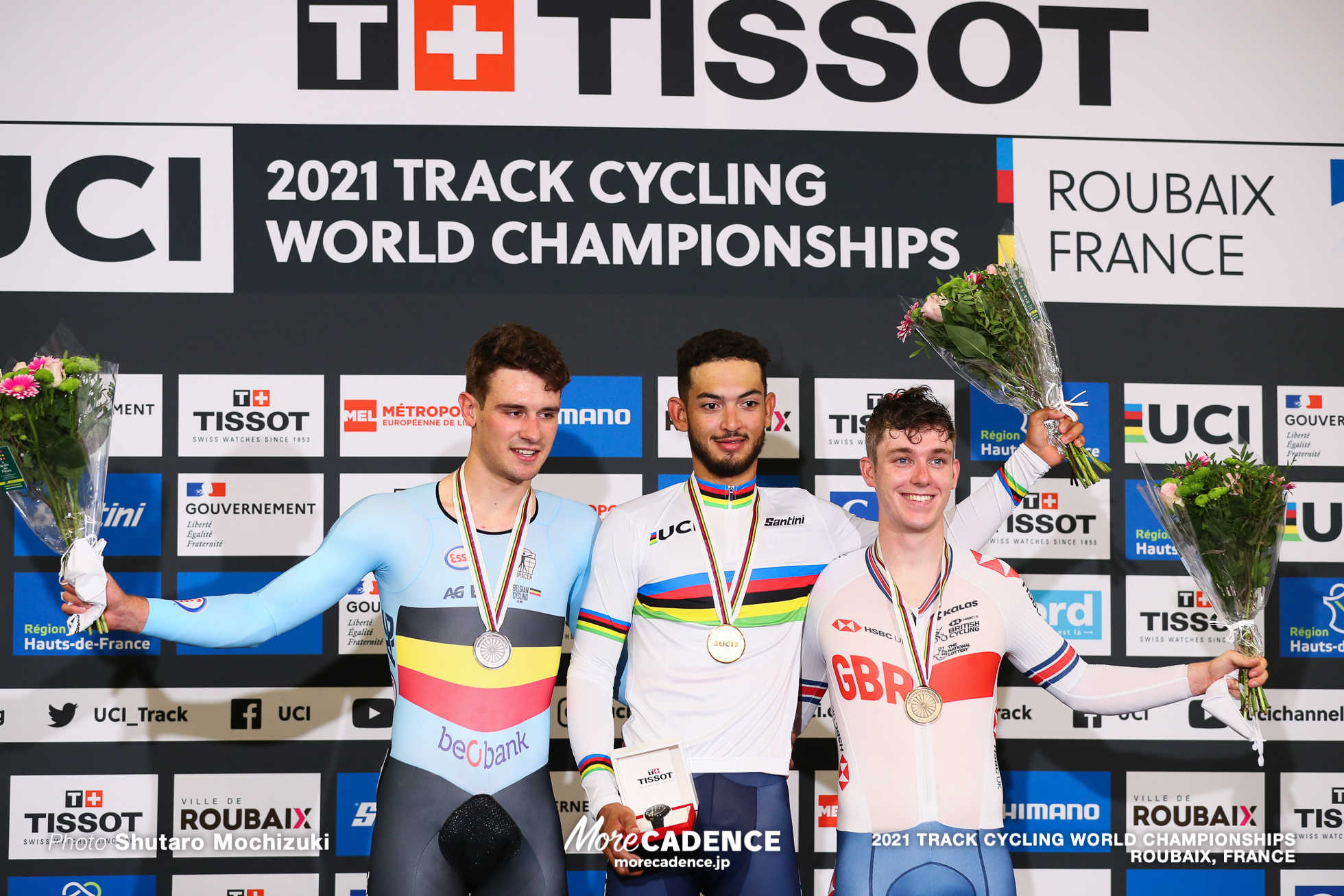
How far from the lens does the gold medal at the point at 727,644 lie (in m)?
2.31

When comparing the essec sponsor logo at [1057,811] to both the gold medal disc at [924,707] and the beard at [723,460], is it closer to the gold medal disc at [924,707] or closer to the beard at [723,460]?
the gold medal disc at [924,707]

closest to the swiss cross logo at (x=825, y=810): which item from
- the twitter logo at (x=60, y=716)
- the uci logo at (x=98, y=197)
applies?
the twitter logo at (x=60, y=716)

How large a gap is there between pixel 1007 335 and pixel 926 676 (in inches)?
36.8

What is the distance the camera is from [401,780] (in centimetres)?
227

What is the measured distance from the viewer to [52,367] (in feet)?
7.30

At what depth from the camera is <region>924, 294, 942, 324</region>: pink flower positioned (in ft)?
8.53

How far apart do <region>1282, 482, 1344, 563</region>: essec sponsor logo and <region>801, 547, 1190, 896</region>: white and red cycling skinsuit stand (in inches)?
67.9

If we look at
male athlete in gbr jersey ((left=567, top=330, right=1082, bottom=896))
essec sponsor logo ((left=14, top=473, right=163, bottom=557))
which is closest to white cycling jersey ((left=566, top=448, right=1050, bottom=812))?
male athlete in gbr jersey ((left=567, top=330, right=1082, bottom=896))

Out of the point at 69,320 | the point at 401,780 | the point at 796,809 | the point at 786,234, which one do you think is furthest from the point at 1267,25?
the point at 69,320

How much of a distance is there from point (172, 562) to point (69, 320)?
935mm

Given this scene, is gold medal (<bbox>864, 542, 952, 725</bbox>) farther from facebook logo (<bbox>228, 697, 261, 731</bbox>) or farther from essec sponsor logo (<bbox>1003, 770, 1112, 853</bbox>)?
facebook logo (<bbox>228, 697, 261, 731</bbox>)

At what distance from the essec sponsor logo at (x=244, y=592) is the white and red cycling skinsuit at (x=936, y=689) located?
1.90m

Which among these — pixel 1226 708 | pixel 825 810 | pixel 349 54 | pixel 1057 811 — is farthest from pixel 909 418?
pixel 349 54

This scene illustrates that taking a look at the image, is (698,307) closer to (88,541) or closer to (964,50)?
(964,50)
